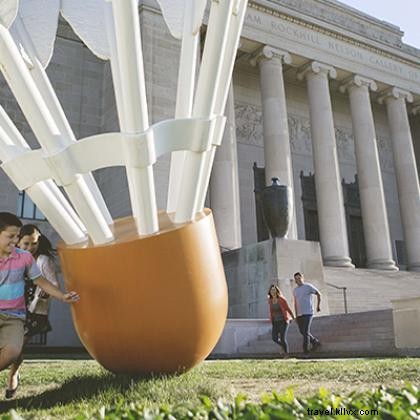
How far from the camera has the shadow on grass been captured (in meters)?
4.21

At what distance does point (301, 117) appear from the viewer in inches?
1299

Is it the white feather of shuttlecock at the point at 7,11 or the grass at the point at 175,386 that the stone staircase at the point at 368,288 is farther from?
the white feather of shuttlecock at the point at 7,11

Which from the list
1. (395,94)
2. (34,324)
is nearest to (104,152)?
(34,324)

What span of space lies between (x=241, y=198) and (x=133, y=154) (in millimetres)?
25004

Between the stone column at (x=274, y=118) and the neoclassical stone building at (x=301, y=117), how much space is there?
6 centimetres

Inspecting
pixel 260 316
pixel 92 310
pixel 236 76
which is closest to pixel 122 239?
Result: pixel 92 310

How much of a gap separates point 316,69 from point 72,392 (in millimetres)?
25828

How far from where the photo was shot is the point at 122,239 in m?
4.77

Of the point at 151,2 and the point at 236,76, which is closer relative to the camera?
the point at 151,2

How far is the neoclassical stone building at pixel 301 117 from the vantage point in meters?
22.5

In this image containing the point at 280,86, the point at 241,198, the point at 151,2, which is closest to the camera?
the point at 151,2

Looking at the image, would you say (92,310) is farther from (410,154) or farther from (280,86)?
(410,154)

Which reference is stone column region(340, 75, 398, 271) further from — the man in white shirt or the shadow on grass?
the shadow on grass

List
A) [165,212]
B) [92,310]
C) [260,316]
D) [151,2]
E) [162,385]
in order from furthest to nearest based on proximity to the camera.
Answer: [151,2], [260,316], [165,212], [92,310], [162,385]
